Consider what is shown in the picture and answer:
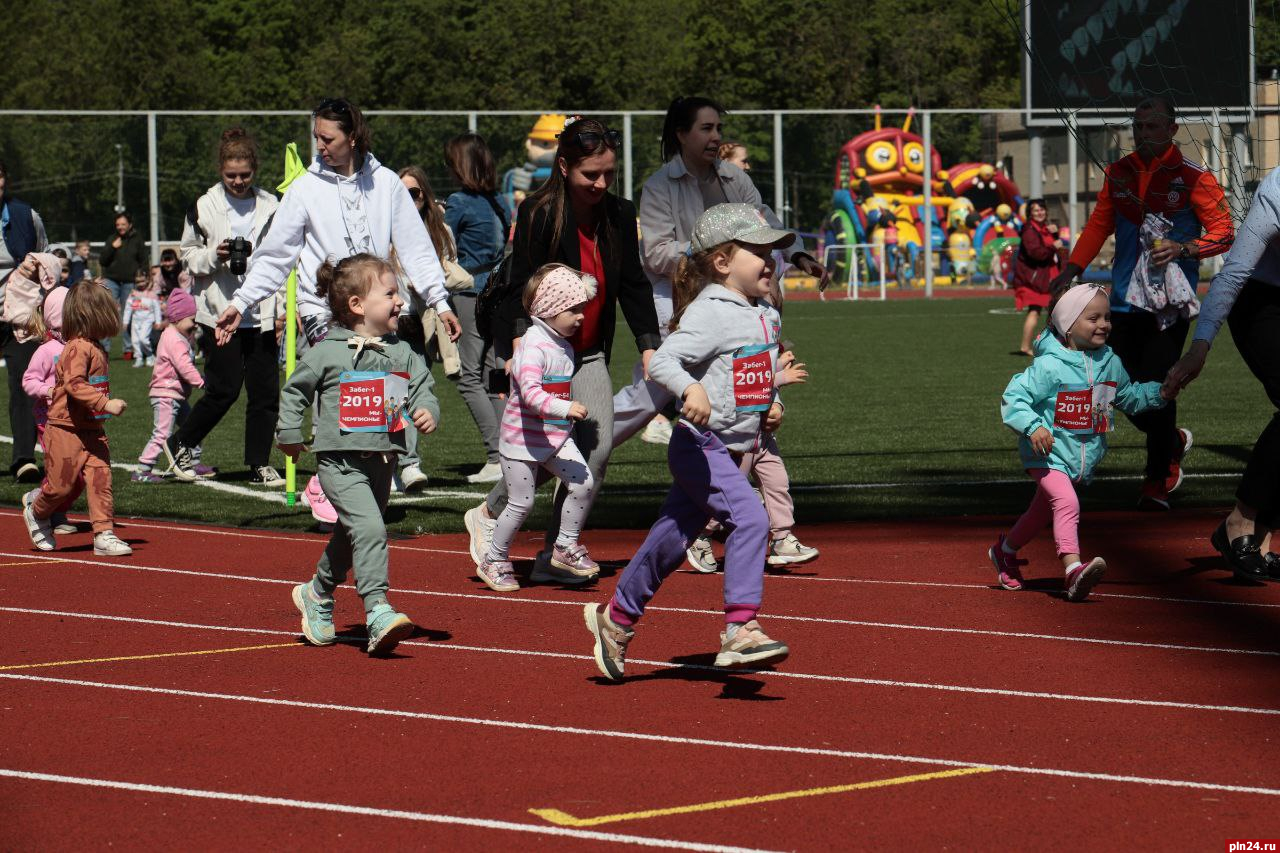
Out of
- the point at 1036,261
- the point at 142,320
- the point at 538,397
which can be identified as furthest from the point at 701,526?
the point at 142,320

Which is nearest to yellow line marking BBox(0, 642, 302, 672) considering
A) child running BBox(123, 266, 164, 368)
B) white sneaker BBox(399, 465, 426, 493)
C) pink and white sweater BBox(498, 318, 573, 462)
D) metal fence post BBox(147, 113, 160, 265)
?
pink and white sweater BBox(498, 318, 573, 462)

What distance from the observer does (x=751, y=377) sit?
6.45 metres

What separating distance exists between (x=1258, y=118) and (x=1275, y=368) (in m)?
3.91

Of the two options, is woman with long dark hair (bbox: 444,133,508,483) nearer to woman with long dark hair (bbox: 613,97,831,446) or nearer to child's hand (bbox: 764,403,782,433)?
woman with long dark hair (bbox: 613,97,831,446)

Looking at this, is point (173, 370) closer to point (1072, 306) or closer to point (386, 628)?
point (386, 628)

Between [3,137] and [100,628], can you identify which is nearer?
[100,628]

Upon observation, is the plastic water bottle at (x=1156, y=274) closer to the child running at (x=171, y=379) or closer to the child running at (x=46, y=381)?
the child running at (x=46, y=381)

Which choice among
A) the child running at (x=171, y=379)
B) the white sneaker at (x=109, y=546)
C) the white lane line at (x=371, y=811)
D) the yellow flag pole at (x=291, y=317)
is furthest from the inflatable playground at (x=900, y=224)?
the white lane line at (x=371, y=811)

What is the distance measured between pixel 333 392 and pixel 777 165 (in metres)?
33.9

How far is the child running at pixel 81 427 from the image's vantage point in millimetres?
9219

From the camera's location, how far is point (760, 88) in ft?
233

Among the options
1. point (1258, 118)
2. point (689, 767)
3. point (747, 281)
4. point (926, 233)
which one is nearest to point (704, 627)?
point (747, 281)

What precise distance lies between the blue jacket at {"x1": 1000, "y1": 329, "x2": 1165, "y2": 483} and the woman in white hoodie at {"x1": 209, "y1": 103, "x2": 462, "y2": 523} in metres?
2.69

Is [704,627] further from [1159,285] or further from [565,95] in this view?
[565,95]
